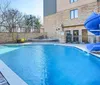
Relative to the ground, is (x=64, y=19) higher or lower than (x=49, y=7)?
lower

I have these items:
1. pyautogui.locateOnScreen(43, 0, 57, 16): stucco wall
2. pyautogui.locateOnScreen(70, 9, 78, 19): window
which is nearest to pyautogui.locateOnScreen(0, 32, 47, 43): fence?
pyautogui.locateOnScreen(43, 0, 57, 16): stucco wall

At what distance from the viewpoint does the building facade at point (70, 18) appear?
19394 mm

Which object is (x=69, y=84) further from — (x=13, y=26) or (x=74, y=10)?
(x=13, y=26)

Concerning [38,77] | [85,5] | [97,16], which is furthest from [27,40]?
[38,77]

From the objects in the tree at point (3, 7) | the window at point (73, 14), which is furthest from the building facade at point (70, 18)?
the tree at point (3, 7)

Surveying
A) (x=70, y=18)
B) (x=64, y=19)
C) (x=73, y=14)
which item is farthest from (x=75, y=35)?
(x=64, y=19)

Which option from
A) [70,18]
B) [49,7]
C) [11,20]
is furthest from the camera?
[49,7]

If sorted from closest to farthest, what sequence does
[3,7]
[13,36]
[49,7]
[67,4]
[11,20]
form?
[67,4] < [13,36] < [11,20] < [3,7] < [49,7]

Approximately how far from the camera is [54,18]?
26422 mm

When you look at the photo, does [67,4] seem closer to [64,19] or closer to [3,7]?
[64,19]

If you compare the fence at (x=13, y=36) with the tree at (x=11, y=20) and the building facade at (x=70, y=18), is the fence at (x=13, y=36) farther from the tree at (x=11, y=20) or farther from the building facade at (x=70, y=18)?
the building facade at (x=70, y=18)

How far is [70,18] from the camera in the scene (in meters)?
22.1

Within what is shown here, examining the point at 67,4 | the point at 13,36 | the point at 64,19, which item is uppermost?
the point at 67,4

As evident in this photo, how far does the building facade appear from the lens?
1939 cm
